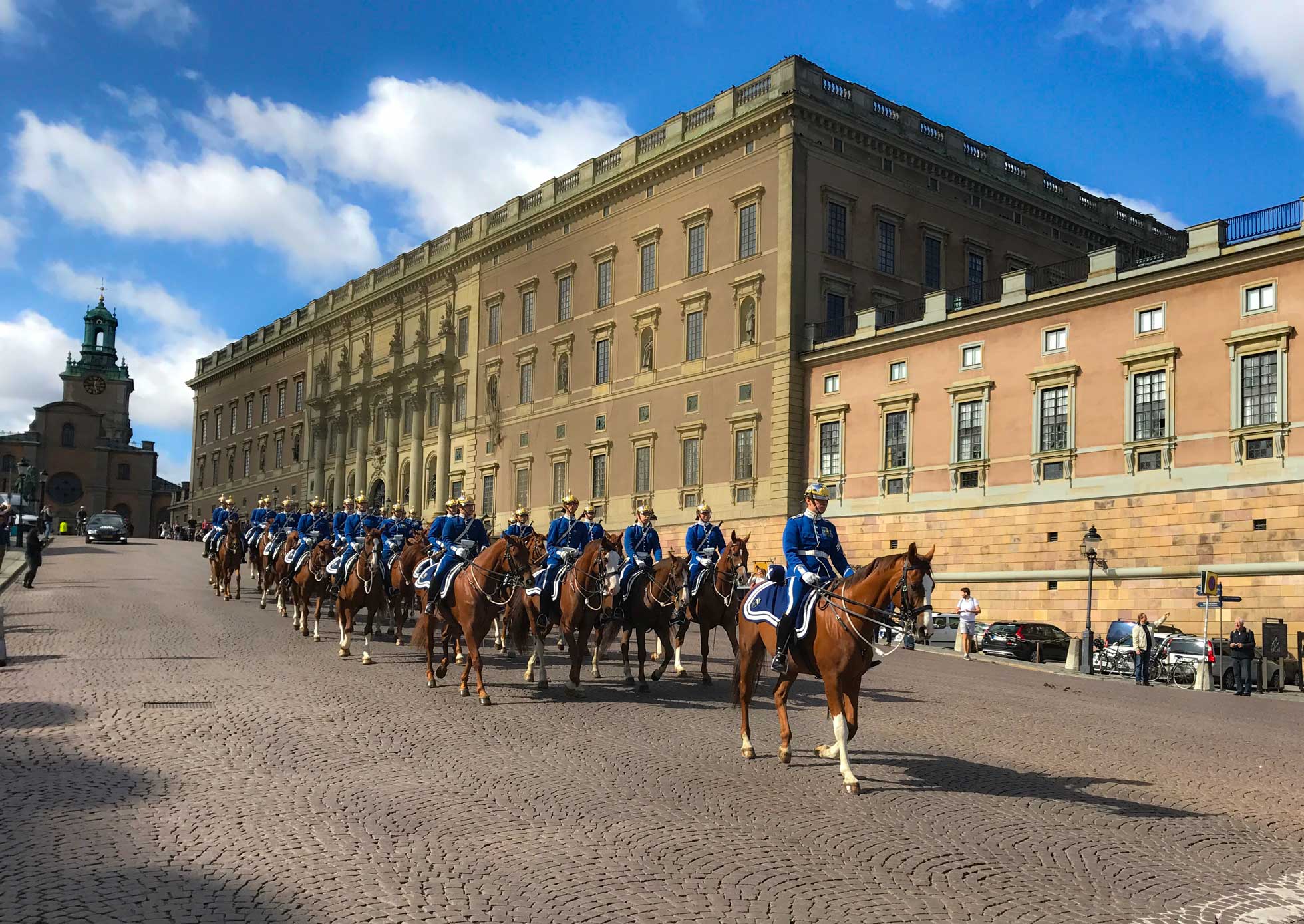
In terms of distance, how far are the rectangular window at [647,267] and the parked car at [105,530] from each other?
3130 cm

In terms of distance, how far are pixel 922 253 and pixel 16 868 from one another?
Answer: 45.7m

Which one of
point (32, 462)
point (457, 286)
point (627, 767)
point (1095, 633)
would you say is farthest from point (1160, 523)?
point (32, 462)

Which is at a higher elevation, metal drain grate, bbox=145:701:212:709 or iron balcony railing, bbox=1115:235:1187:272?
iron balcony railing, bbox=1115:235:1187:272

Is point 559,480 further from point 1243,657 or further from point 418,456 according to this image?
point 1243,657

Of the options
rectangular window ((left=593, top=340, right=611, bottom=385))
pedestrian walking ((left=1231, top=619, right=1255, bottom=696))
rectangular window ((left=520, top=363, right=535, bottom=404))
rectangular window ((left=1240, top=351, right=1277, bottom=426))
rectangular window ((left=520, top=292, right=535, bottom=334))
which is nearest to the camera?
pedestrian walking ((left=1231, top=619, right=1255, bottom=696))

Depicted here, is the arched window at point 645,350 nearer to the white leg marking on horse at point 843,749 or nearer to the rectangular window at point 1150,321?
the rectangular window at point 1150,321

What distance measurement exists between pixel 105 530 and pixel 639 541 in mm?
52642

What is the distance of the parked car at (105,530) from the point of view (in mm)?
62125

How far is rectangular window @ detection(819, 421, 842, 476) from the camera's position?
43844 mm

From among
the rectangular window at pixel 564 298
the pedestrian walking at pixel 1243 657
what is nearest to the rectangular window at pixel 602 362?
the rectangular window at pixel 564 298

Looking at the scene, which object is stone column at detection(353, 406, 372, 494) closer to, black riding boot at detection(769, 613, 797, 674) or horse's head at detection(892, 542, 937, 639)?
black riding boot at detection(769, 613, 797, 674)

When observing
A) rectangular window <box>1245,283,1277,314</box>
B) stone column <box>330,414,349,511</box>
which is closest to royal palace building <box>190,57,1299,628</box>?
rectangular window <box>1245,283,1277,314</box>

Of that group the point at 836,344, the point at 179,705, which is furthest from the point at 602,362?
the point at 179,705

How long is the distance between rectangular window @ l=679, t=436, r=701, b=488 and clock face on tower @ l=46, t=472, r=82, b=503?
92.9m
